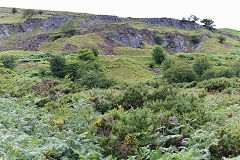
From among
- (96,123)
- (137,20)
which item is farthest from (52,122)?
(137,20)

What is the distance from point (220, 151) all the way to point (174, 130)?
130cm

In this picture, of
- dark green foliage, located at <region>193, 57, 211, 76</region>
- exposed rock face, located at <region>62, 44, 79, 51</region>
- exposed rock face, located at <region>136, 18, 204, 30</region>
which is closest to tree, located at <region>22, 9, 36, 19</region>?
exposed rock face, located at <region>62, 44, 79, 51</region>

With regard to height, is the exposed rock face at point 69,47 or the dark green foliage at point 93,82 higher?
the exposed rock face at point 69,47

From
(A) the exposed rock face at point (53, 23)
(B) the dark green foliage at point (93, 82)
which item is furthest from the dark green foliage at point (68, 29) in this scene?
(B) the dark green foliage at point (93, 82)

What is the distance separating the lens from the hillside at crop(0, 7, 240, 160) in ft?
12.5

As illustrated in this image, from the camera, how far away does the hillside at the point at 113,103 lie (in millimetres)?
3797

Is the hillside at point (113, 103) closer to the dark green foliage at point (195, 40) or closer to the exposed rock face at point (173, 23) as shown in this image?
the dark green foliage at point (195, 40)

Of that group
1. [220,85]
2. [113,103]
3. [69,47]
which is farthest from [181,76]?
[69,47]

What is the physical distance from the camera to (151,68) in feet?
153

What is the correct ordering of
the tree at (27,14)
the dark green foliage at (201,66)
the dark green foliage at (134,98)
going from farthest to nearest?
the tree at (27,14)
the dark green foliage at (201,66)
the dark green foliage at (134,98)

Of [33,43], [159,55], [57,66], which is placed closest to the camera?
[57,66]

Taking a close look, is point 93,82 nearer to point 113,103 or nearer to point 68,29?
point 113,103

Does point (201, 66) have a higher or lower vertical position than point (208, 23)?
lower

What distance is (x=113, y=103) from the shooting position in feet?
27.2
